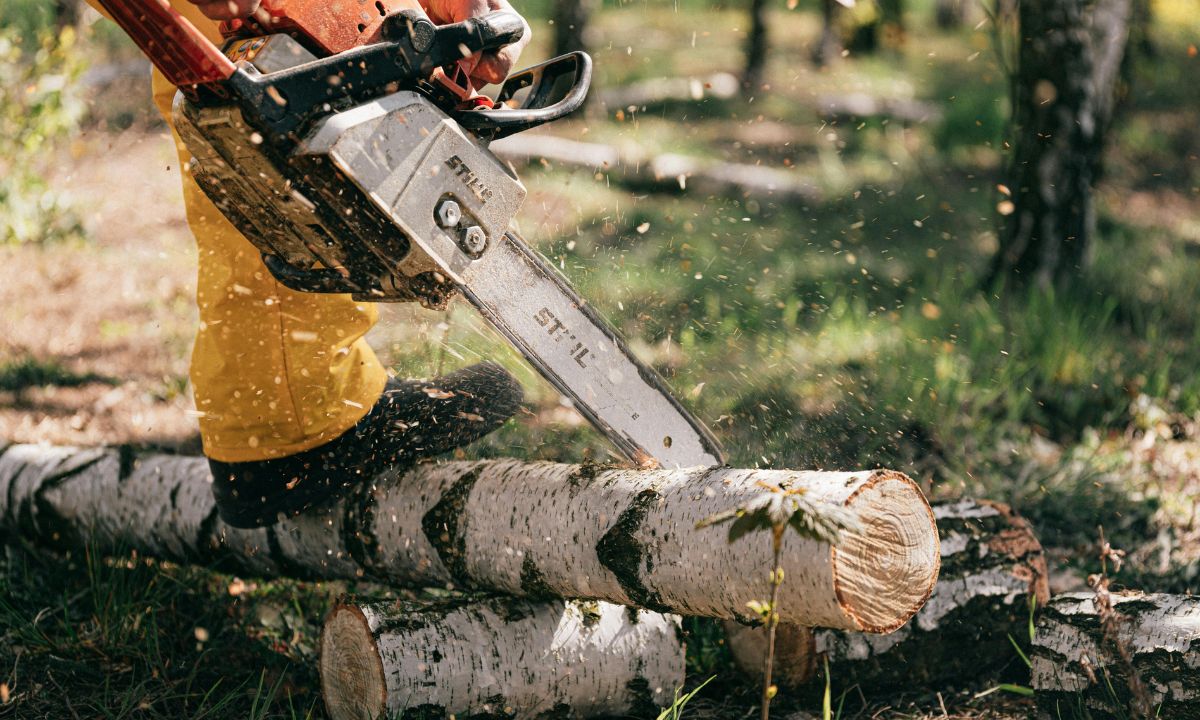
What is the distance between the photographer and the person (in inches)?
91.4

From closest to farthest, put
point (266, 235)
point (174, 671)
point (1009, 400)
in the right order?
point (266, 235) → point (174, 671) → point (1009, 400)

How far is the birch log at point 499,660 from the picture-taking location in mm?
1999

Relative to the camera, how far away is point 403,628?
2029mm

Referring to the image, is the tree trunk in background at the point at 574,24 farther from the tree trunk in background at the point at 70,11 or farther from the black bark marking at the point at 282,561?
the black bark marking at the point at 282,561

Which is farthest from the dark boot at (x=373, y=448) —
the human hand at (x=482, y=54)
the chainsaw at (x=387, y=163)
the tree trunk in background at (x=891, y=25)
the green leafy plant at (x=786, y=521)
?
the tree trunk in background at (x=891, y=25)

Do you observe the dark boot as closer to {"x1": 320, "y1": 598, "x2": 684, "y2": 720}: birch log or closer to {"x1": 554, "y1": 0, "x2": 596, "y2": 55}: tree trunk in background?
{"x1": 320, "y1": 598, "x2": 684, "y2": 720}: birch log

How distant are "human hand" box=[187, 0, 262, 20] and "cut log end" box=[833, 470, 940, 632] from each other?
136cm

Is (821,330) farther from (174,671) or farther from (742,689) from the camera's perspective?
(174,671)

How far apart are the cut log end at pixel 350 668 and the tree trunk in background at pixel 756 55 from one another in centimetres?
950

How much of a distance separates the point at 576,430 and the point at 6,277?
3.22 meters

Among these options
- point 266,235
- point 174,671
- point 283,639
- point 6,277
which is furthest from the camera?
point 6,277

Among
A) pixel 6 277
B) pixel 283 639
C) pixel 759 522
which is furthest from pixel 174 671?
pixel 6 277

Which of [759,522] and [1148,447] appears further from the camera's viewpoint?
[1148,447]

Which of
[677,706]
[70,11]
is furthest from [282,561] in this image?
[70,11]
